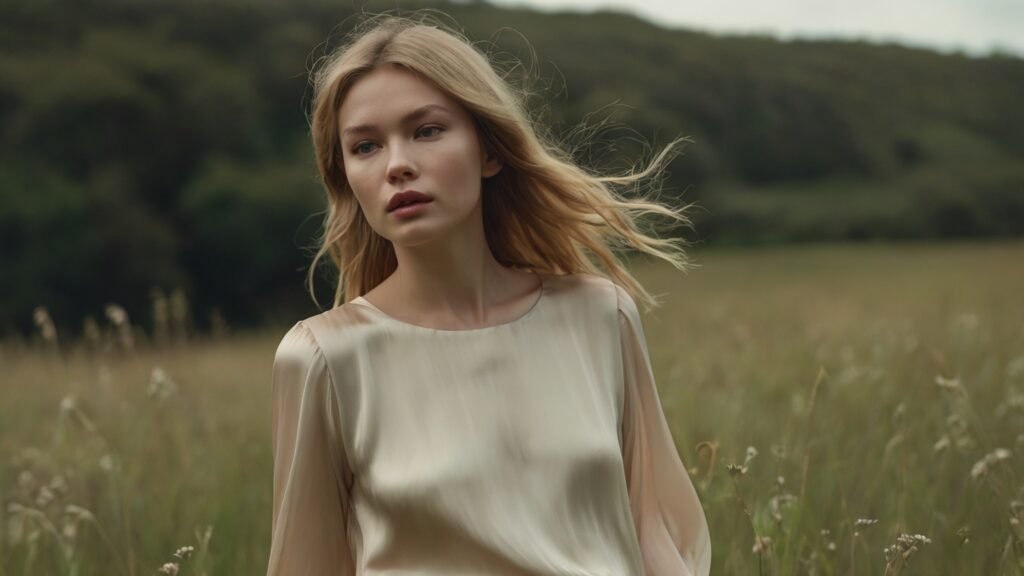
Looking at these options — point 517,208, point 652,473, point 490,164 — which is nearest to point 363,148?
point 490,164

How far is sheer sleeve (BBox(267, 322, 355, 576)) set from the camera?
7.05 feet

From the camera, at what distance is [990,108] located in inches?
1048

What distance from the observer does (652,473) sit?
2.38 metres

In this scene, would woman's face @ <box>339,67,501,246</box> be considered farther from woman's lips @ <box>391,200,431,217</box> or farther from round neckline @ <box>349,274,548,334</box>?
round neckline @ <box>349,274,548,334</box>

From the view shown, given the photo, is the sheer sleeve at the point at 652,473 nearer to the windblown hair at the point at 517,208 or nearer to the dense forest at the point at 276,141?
the windblown hair at the point at 517,208

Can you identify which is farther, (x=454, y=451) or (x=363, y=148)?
(x=363, y=148)

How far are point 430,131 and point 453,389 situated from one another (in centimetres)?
46

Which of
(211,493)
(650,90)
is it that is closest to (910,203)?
(650,90)

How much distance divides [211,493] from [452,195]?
210cm

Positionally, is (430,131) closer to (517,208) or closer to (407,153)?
(407,153)

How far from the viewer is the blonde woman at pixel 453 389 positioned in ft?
Answer: 6.76

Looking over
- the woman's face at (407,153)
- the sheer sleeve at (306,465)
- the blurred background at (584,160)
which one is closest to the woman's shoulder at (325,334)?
the sheer sleeve at (306,465)

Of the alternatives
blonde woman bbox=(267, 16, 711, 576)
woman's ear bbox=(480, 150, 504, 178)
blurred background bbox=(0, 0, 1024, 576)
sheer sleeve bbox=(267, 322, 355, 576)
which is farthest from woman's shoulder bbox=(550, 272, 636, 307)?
blurred background bbox=(0, 0, 1024, 576)

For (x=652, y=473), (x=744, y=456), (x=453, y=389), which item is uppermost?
(x=453, y=389)
